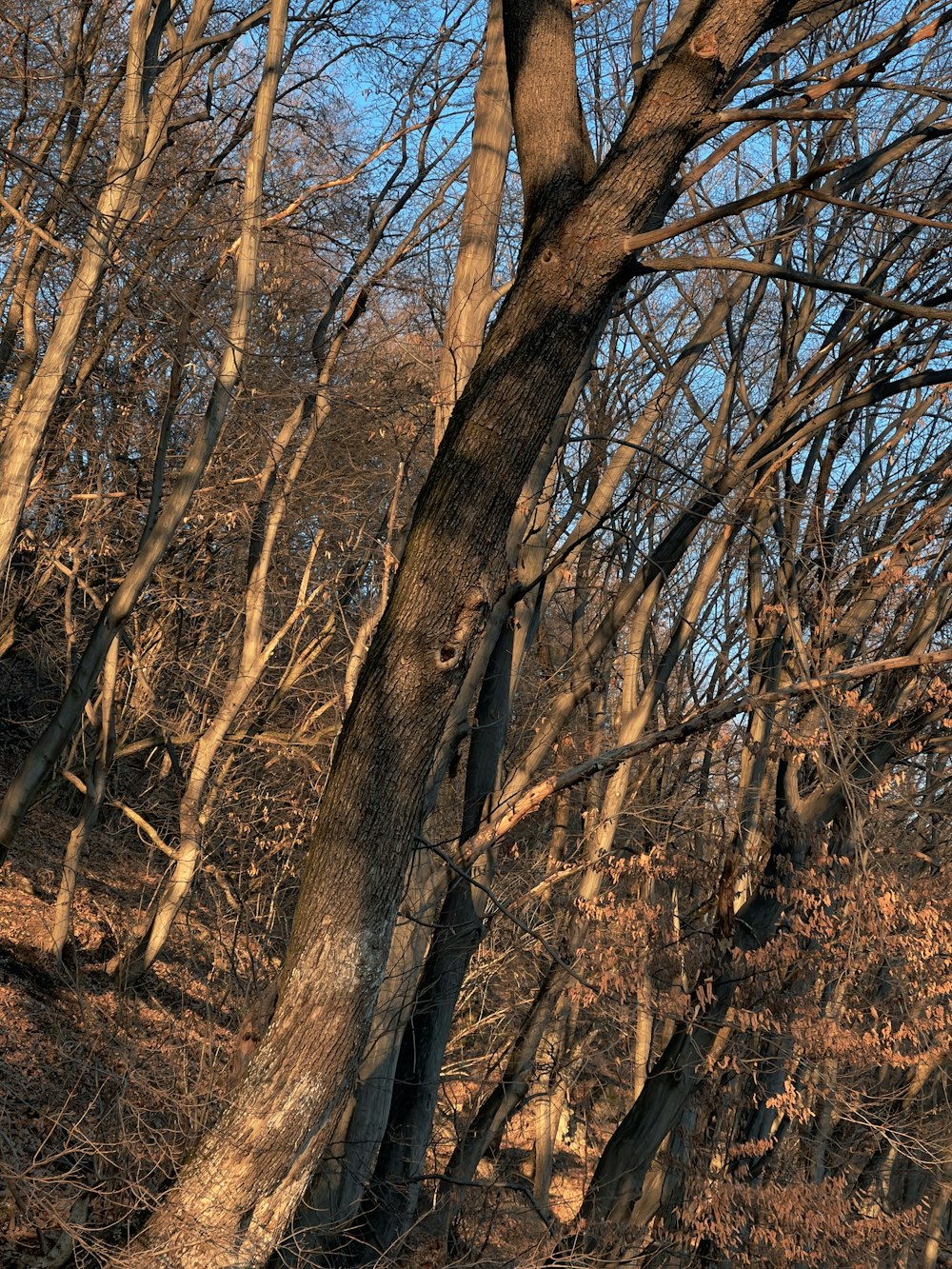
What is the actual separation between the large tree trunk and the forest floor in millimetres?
570

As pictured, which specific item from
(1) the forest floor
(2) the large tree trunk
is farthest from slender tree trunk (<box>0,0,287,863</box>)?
(2) the large tree trunk

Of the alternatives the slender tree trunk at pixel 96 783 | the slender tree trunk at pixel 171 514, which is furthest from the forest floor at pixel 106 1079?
the slender tree trunk at pixel 171 514

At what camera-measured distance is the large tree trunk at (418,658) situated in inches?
163

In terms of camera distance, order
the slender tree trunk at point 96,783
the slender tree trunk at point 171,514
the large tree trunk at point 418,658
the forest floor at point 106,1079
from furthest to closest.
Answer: the slender tree trunk at point 96,783 → the slender tree trunk at point 171,514 → the forest floor at point 106,1079 → the large tree trunk at point 418,658

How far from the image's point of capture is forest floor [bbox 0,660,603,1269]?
5.19 meters

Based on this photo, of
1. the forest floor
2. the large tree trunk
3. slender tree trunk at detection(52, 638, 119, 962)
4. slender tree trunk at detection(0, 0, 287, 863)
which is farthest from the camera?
slender tree trunk at detection(52, 638, 119, 962)

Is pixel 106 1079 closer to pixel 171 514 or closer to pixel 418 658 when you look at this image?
pixel 418 658

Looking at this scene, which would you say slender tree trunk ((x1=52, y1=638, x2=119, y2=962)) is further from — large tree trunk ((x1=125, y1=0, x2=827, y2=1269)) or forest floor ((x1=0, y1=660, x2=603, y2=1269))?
large tree trunk ((x1=125, y1=0, x2=827, y2=1269))

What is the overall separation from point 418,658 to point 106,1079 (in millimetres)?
3362

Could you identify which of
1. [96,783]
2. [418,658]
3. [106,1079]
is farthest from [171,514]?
[418,658]

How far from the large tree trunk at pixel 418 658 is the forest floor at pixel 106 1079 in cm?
57

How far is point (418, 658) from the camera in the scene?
14.3 feet

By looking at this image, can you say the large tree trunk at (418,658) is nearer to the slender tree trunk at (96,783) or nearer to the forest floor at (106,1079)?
the forest floor at (106,1079)

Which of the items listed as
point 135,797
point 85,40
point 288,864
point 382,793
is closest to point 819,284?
point 382,793
